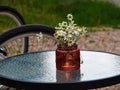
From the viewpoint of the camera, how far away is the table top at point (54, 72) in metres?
3.35

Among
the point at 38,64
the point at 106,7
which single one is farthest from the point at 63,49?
the point at 106,7

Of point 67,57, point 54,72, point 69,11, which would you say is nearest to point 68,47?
point 67,57

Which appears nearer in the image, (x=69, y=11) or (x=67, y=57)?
(x=67, y=57)

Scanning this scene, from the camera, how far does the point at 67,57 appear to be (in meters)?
3.63

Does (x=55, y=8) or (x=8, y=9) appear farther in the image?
(x=55, y=8)

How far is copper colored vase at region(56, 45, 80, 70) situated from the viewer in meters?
3.61

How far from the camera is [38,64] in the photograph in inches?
154

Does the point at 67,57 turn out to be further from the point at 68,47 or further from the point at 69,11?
the point at 69,11

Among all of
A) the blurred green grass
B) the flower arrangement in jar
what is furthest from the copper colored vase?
the blurred green grass

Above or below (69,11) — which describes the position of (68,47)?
below

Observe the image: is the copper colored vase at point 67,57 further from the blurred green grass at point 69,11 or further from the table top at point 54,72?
the blurred green grass at point 69,11

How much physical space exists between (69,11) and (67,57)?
7.32 meters

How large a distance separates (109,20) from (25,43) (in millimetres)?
Answer: 5159

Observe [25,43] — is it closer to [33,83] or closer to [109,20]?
[33,83]
